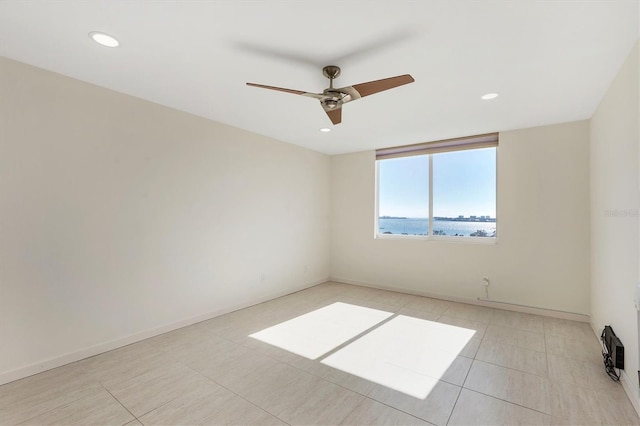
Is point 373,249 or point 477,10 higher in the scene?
point 477,10

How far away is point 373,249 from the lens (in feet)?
16.4

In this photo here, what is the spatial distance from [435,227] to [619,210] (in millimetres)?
2298

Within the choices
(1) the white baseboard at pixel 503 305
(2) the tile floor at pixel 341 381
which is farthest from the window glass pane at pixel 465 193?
(2) the tile floor at pixel 341 381

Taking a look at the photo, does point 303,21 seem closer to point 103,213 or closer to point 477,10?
point 477,10

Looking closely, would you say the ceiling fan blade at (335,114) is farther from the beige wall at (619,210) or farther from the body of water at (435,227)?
the body of water at (435,227)

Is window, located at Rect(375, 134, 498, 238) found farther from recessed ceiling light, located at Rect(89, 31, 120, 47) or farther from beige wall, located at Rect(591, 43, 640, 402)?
recessed ceiling light, located at Rect(89, 31, 120, 47)

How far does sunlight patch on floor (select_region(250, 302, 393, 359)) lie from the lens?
2787mm

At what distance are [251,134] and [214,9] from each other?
2.42 metres

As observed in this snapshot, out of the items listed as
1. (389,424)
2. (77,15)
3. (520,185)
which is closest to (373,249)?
(520,185)

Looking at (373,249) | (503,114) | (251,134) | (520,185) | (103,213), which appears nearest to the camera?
(103,213)

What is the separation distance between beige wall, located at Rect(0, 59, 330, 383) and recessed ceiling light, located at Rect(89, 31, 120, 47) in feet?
2.74

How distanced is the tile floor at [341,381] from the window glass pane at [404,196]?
1813 mm

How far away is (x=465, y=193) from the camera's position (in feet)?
14.0

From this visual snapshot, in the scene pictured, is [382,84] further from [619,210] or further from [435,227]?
[435,227]
